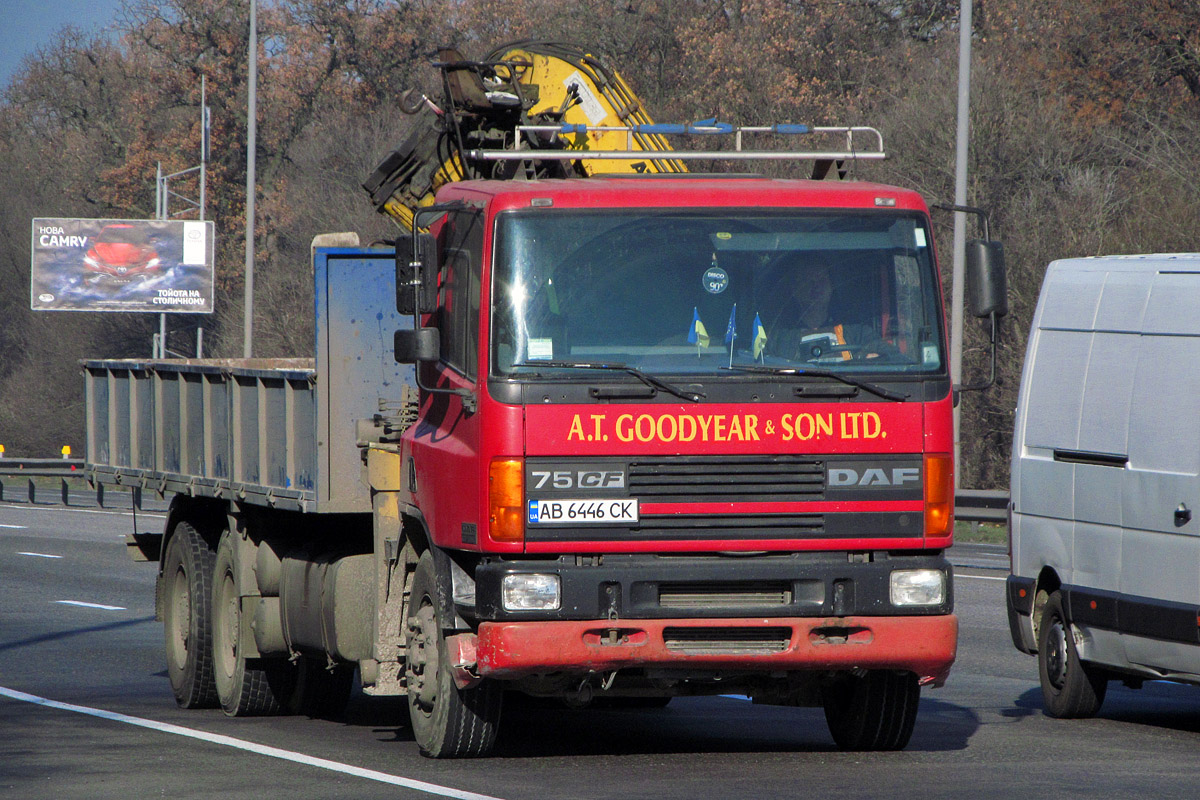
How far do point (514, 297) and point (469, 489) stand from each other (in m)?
0.86

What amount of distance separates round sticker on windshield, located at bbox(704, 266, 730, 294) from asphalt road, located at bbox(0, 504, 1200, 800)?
7.05 feet

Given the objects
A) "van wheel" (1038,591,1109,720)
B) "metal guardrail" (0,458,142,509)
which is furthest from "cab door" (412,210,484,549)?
"metal guardrail" (0,458,142,509)

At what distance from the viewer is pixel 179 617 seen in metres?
12.6

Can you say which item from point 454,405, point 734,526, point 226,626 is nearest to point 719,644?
point 734,526

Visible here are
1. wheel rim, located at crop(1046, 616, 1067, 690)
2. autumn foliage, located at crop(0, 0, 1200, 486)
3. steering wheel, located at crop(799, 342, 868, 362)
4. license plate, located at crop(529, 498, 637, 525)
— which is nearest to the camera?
license plate, located at crop(529, 498, 637, 525)

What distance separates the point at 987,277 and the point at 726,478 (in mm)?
1626

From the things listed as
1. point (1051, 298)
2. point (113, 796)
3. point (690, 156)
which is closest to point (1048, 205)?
point (1051, 298)

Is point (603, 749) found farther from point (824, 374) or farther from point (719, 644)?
point (824, 374)

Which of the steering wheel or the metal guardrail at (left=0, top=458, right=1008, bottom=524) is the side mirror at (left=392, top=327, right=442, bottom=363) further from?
the metal guardrail at (left=0, top=458, right=1008, bottom=524)

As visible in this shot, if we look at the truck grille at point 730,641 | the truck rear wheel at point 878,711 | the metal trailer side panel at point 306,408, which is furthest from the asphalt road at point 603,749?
the metal trailer side panel at point 306,408

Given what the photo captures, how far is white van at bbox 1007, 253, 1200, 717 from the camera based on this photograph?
392 inches

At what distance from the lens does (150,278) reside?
50625 millimetres

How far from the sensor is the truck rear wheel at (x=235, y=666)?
38.1 feet

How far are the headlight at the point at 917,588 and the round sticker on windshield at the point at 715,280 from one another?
1.46m
